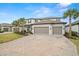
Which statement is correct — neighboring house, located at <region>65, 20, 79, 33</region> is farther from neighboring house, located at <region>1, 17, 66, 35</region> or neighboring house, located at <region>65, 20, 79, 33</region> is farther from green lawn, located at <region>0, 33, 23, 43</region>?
green lawn, located at <region>0, 33, 23, 43</region>

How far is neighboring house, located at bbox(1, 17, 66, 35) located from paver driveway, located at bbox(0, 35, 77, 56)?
0.56 ft

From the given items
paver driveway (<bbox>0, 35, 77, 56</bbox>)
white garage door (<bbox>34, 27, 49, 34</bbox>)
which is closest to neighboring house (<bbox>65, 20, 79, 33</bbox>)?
paver driveway (<bbox>0, 35, 77, 56</bbox>)

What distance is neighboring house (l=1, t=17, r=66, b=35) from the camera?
311 inches

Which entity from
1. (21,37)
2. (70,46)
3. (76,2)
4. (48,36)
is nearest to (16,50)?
(21,37)

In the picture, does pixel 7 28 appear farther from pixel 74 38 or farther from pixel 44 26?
pixel 74 38

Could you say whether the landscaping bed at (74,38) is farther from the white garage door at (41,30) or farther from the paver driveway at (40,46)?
the white garage door at (41,30)

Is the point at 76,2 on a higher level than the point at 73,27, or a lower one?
higher

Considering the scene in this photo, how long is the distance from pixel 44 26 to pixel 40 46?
0.56 m

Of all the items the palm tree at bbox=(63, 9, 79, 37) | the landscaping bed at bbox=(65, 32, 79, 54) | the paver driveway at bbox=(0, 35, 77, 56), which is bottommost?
the paver driveway at bbox=(0, 35, 77, 56)

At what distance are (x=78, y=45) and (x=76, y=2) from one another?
113cm

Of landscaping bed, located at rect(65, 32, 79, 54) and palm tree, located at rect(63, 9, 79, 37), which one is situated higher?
palm tree, located at rect(63, 9, 79, 37)

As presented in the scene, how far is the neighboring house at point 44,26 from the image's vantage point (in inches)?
311

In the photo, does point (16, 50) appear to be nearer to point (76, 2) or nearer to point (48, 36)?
point (48, 36)

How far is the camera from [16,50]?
7.89m
